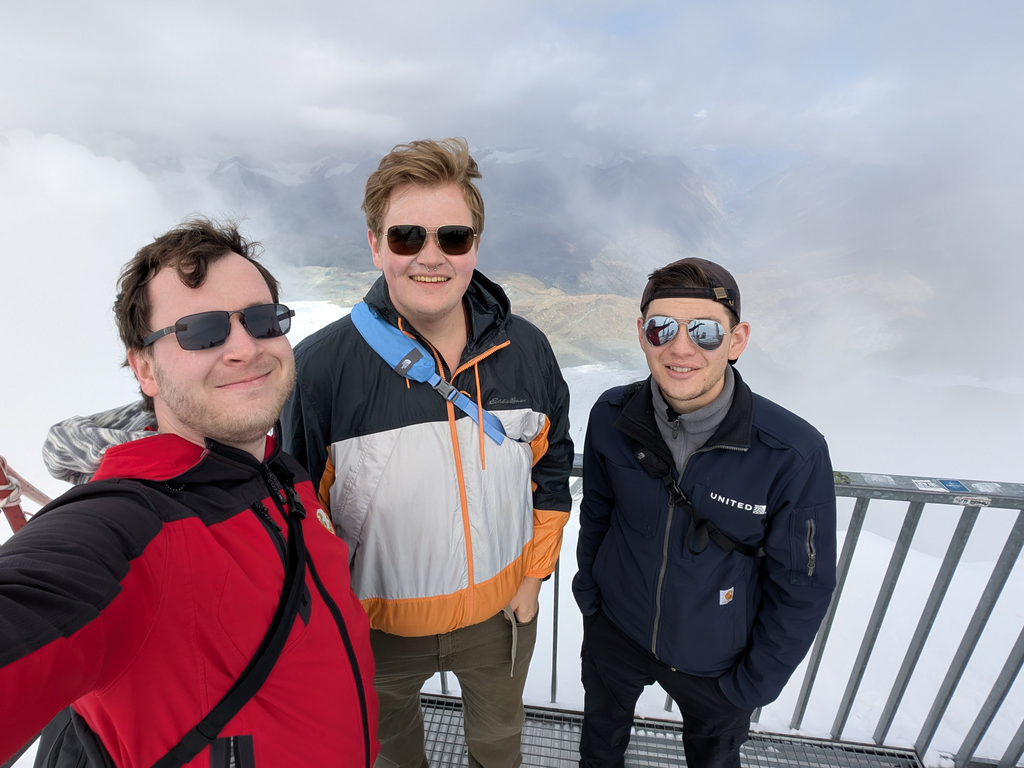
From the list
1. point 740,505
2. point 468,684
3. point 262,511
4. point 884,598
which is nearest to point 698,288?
point 740,505

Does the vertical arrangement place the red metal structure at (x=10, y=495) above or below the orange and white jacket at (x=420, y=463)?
below

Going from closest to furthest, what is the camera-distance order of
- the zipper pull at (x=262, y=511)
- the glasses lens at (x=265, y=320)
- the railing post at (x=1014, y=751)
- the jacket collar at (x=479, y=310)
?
Result: the zipper pull at (x=262, y=511)
the glasses lens at (x=265, y=320)
the jacket collar at (x=479, y=310)
the railing post at (x=1014, y=751)

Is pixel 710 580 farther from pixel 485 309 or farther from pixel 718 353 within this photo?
pixel 485 309

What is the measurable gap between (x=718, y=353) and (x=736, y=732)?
4.49 feet

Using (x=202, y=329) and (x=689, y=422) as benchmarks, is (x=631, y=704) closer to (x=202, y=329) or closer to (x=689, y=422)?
(x=689, y=422)

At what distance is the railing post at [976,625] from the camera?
1614mm

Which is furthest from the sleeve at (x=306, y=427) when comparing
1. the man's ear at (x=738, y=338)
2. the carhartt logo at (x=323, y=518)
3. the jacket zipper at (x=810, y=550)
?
the jacket zipper at (x=810, y=550)

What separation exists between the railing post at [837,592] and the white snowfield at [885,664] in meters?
0.25

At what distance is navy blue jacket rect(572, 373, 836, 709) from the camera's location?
1356mm

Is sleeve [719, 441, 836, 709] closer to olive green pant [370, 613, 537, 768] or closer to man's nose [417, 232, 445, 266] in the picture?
olive green pant [370, 613, 537, 768]

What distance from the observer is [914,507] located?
5.49 ft

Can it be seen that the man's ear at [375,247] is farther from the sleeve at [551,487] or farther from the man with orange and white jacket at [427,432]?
the sleeve at [551,487]

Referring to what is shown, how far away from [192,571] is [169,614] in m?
0.07

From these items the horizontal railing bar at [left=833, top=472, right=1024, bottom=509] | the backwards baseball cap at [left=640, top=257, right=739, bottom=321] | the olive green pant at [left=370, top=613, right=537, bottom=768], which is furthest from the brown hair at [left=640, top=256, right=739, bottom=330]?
the olive green pant at [left=370, top=613, right=537, bottom=768]
